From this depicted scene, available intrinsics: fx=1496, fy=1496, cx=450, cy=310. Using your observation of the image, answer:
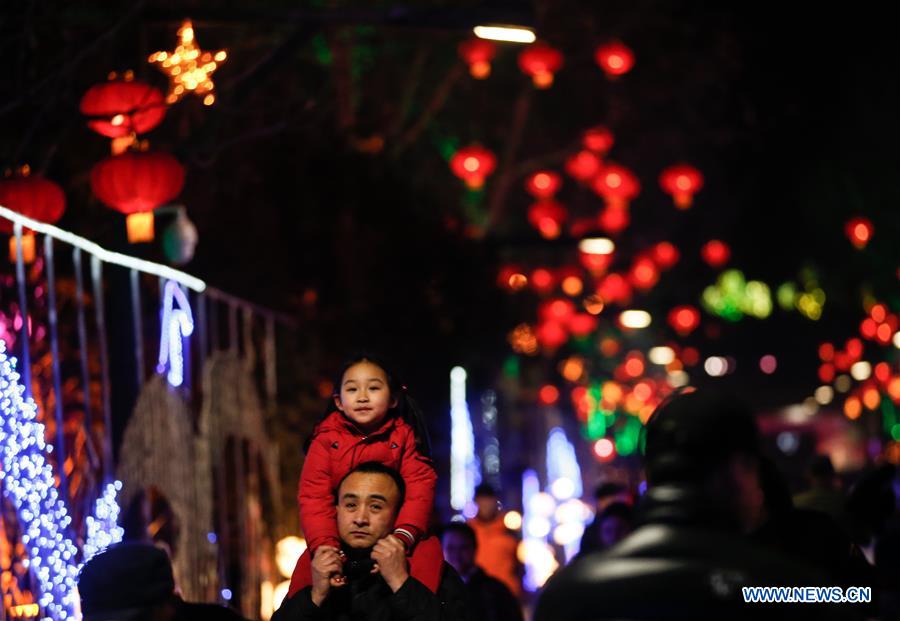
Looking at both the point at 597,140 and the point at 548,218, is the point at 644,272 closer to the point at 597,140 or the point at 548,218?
the point at 548,218

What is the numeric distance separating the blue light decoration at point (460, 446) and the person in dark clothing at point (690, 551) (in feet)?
59.6

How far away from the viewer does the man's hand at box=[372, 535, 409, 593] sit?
5.03 meters

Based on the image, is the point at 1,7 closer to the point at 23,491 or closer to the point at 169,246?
the point at 169,246

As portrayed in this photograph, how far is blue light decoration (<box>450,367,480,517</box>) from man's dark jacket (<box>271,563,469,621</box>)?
52.0ft

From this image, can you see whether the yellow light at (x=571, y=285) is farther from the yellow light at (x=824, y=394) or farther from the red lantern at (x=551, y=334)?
the yellow light at (x=824, y=394)

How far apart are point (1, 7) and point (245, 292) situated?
19.0 feet

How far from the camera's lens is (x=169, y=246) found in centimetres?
1005

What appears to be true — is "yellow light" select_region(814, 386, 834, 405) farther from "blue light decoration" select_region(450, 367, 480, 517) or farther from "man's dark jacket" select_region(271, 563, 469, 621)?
"man's dark jacket" select_region(271, 563, 469, 621)

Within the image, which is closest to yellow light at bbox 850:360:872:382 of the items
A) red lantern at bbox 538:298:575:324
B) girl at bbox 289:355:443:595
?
red lantern at bbox 538:298:575:324

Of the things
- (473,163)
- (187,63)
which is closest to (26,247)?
(187,63)

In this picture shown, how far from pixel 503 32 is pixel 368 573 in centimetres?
590

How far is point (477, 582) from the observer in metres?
8.97

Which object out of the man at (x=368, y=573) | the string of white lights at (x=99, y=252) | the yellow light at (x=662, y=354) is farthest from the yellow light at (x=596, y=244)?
the yellow light at (x=662, y=354)

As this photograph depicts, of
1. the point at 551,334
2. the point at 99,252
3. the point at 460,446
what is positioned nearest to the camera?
the point at 99,252
